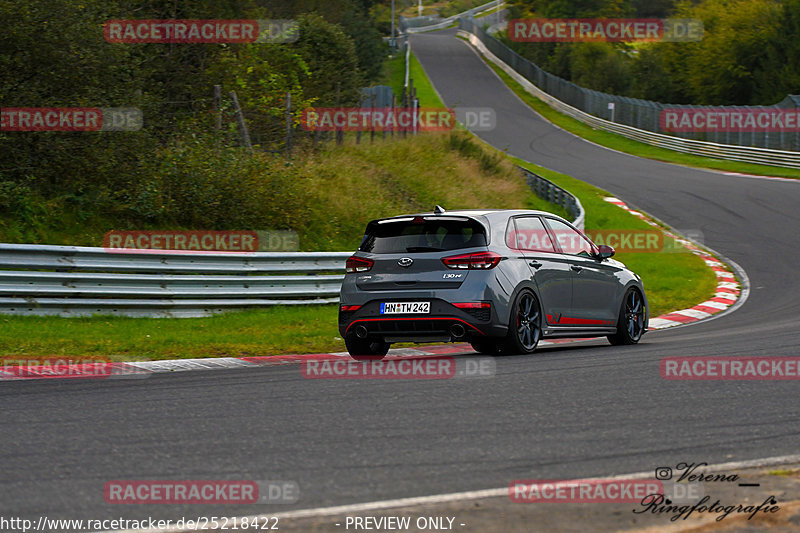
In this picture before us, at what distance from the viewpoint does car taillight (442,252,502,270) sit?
1016 centimetres

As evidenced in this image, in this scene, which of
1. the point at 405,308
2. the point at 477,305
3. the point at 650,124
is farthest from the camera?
the point at 650,124

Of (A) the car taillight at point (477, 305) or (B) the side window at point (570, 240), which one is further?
(B) the side window at point (570, 240)

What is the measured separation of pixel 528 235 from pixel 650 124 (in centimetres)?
5039

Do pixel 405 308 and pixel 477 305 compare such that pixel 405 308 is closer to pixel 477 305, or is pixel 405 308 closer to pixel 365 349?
pixel 477 305

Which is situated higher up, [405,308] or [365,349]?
[405,308]

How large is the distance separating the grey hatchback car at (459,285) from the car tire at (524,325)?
1cm

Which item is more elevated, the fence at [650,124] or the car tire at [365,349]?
the fence at [650,124]

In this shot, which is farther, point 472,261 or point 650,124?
point 650,124

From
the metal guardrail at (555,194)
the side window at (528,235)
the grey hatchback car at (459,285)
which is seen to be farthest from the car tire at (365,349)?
the metal guardrail at (555,194)

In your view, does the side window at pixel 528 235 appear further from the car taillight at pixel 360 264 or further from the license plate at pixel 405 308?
the car taillight at pixel 360 264

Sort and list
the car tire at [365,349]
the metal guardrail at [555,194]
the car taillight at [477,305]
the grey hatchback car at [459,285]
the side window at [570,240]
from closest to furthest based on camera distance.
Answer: the car taillight at [477,305], the grey hatchback car at [459,285], the car tire at [365,349], the side window at [570,240], the metal guardrail at [555,194]

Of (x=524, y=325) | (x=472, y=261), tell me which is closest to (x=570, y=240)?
(x=524, y=325)

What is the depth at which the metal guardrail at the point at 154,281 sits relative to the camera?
1335 cm

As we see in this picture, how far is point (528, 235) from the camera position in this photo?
11.1 m
